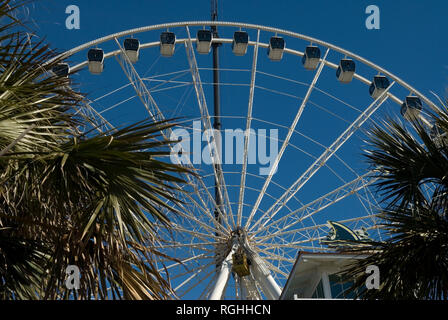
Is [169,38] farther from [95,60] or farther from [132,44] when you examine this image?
[95,60]

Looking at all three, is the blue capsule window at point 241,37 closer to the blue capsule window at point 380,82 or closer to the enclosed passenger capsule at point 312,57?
the enclosed passenger capsule at point 312,57

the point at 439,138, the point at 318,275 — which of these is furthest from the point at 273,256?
the point at 439,138

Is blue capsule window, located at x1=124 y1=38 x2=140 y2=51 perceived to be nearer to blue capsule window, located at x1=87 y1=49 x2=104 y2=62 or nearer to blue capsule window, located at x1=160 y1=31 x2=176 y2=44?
blue capsule window, located at x1=87 y1=49 x2=104 y2=62

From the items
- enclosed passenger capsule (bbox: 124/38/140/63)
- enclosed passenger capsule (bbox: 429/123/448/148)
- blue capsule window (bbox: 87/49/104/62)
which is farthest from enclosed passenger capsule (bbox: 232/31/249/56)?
enclosed passenger capsule (bbox: 429/123/448/148)

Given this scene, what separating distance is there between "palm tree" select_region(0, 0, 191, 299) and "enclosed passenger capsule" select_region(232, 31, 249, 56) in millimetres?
15825

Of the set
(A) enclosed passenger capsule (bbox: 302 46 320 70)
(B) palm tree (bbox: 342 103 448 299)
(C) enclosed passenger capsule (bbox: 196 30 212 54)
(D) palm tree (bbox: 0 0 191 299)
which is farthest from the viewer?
(A) enclosed passenger capsule (bbox: 302 46 320 70)

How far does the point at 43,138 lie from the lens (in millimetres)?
6285

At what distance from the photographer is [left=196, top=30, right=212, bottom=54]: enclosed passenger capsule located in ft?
72.0

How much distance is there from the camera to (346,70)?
891 inches

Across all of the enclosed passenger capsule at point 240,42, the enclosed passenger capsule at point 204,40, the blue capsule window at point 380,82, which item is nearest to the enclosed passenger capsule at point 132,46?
the enclosed passenger capsule at point 204,40

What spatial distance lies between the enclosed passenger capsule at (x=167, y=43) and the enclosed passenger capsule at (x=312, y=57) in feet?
14.8

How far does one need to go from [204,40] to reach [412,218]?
15.4m
